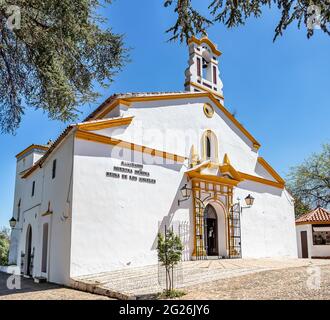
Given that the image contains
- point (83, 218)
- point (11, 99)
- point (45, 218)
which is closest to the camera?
point (11, 99)

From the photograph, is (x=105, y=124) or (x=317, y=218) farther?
(x=317, y=218)

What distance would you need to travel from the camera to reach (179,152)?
14281 mm

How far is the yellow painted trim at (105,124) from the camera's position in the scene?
1130 centimetres

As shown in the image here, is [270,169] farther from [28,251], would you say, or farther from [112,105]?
[28,251]

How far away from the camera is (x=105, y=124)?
38.8 feet

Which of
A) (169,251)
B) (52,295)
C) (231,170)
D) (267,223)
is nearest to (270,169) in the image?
(267,223)

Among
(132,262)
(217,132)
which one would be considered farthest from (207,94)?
(132,262)

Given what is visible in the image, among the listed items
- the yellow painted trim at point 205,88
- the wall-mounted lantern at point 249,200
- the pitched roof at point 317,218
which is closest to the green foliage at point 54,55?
the yellow painted trim at point 205,88

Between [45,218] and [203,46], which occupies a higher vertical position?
[203,46]

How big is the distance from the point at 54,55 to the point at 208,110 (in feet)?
31.9

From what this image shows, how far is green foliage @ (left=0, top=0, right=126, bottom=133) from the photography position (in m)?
7.48

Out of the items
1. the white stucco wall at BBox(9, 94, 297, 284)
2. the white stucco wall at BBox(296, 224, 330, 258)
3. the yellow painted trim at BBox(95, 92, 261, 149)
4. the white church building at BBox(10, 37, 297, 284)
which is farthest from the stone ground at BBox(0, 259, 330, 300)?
the white stucco wall at BBox(296, 224, 330, 258)

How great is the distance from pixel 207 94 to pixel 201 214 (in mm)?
5614

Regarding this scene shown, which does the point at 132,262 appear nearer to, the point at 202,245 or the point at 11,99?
the point at 202,245
